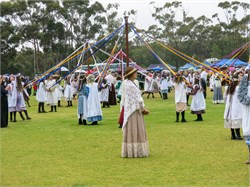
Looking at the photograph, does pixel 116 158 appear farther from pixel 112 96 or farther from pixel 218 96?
pixel 112 96

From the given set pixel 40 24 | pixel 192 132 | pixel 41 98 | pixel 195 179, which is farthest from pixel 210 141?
pixel 40 24

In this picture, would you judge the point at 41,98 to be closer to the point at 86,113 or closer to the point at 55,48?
the point at 86,113

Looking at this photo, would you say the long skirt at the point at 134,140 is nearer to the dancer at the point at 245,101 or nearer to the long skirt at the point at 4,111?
the dancer at the point at 245,101

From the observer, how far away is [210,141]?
11414 millimetres

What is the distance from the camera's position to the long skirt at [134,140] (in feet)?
31.4

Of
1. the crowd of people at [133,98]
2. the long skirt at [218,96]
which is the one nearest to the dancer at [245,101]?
the crowd of people at [133,98]

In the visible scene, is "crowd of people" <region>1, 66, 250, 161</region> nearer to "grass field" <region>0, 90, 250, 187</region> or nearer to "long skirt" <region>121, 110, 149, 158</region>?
"long skirt" <region>121, 110, 149, 158</region>

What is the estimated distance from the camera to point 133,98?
9.73 m

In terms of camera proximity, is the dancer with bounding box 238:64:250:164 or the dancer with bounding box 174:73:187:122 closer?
the dancer with bounding box 238:64:250:164

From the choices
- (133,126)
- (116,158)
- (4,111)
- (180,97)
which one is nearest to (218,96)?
(180,97)

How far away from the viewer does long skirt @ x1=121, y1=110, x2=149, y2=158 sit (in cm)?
958

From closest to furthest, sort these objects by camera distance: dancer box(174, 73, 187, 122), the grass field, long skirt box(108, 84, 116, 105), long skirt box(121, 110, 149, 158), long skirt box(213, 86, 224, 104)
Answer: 1. the grass field
2. long skirt box(121, 110, 149, 158)
3. dancer box(174, 73, 187, 122)
4. long skirt box(213, 86, 224, 104)
5. long skirt box(108, 84, 116, 105)

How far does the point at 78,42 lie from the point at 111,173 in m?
51.3

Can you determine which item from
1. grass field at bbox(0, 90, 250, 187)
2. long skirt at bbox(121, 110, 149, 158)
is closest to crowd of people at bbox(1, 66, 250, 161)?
long skirt at bbox(121, 110, 149, 158)
